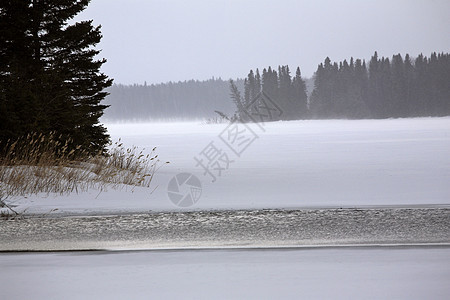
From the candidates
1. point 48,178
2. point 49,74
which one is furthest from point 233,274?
point 49,74

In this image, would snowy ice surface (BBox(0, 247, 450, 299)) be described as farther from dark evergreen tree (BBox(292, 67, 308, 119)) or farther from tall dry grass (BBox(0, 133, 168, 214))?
dark evergreen tree (BBox(292, 67, 308, 119))

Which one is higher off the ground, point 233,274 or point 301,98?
point 301,98

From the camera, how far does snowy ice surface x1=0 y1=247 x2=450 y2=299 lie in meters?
5.30

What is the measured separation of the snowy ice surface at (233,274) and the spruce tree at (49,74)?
11680mm

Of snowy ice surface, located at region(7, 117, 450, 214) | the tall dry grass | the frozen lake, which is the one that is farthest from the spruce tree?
the frozen lake

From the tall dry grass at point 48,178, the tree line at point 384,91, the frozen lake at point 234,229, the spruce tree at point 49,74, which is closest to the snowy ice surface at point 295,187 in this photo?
the tall dry grass at point 48,178

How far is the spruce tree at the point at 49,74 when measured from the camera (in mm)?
18188

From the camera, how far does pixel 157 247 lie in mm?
7730

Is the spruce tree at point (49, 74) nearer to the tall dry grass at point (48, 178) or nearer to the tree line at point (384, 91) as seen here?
the tall dry grass at point (48, 178)

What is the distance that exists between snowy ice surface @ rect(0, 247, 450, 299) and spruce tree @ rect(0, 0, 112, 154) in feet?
38.3

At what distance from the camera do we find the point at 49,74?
19719 millimetres

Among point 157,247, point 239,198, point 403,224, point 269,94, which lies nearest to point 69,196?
point 239,198

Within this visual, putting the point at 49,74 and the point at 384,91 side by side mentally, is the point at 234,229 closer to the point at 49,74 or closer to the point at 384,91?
the point at 49,74

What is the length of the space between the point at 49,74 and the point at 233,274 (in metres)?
15.4
